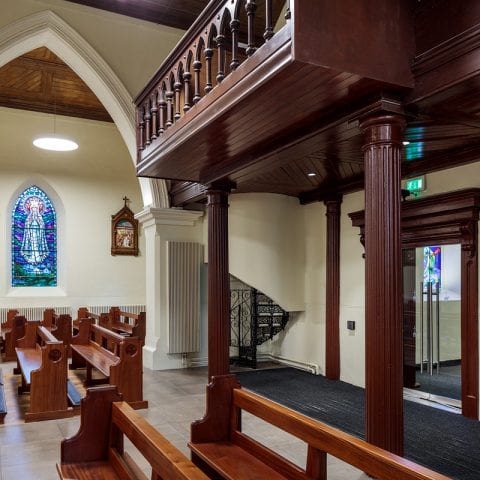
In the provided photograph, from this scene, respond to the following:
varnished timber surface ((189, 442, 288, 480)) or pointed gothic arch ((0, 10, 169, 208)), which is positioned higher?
pointed gothic arch ((0, 10, 169, 208))

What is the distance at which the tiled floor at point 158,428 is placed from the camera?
3564 millimetres

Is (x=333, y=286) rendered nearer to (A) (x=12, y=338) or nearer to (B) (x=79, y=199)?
(A) (x=12, y=338)

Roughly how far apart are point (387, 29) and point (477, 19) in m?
0.49

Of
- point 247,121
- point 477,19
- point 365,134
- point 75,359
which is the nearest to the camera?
point 477,19

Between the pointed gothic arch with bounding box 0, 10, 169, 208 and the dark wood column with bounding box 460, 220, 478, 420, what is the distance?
4.40 m

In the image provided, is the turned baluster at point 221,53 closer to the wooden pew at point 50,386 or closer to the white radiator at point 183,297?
the wooden pew at point 50,386

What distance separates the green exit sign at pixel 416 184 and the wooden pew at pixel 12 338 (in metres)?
A: 6.21

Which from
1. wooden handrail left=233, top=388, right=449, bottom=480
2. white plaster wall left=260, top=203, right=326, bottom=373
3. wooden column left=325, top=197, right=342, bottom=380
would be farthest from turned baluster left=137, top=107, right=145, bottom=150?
wooden handrail left=233, top=388, right=449, bottom=480

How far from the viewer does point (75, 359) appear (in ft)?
23.5

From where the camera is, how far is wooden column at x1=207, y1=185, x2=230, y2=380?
5422mm

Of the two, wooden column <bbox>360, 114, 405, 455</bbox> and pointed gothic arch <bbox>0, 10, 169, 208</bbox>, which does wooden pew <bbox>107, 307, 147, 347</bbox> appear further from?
wooden column <bbox>360, 114, 405, 455</bbox>

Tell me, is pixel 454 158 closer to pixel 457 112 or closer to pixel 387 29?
pixel 457 112

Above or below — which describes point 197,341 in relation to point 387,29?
below

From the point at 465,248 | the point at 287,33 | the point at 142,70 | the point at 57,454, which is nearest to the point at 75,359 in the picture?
the point at 57,454
